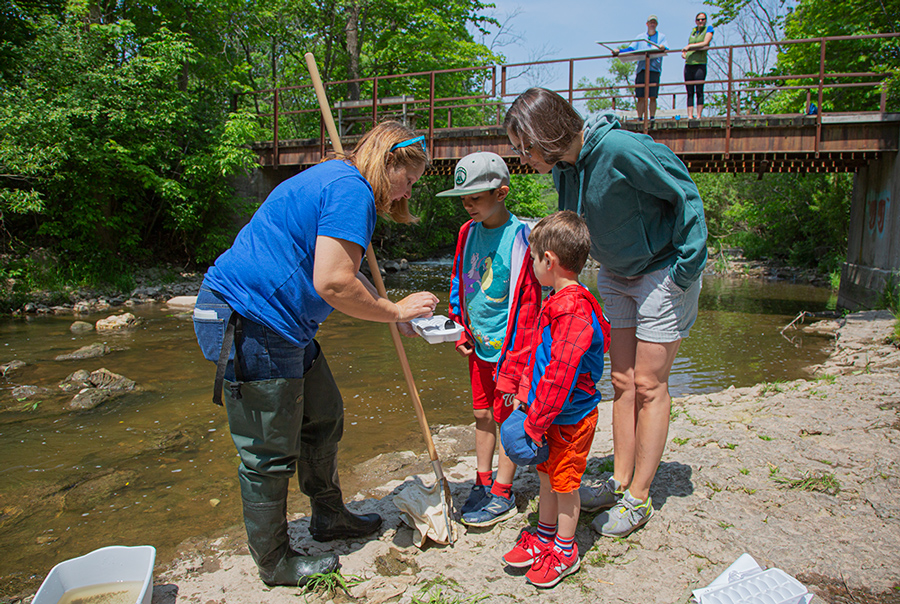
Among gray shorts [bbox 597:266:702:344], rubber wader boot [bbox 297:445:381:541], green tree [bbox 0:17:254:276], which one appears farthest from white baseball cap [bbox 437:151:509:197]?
green tree [bbox 0:17:254:276]

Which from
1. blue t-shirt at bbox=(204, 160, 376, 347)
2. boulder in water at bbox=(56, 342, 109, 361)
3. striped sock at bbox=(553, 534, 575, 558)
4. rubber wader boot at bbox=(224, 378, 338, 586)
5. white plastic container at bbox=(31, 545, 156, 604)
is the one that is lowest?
boulder in water at bbox=(56, 342, 109, 361)

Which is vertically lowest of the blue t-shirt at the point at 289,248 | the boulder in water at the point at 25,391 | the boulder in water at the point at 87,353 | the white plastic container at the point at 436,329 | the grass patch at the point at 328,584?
the boulder in water at the point at 87,353

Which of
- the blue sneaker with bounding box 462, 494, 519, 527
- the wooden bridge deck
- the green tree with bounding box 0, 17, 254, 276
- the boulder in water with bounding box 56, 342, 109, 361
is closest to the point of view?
the blue sneaker with bounding box 462, 494, 519, 527

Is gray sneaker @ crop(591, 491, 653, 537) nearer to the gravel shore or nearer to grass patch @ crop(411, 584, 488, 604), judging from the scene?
the gravel shore

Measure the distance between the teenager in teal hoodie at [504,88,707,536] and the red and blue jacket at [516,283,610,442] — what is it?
0.34m

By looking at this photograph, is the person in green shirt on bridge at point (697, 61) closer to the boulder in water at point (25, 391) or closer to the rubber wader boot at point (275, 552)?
the rubber wader boot at point (275, 552)

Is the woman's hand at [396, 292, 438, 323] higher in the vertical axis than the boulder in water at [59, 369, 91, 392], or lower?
higher

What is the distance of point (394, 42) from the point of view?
2109 centimetres

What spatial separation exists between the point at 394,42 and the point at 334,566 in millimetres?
21547

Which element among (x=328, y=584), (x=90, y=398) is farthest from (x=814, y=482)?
(x=90, y=398)

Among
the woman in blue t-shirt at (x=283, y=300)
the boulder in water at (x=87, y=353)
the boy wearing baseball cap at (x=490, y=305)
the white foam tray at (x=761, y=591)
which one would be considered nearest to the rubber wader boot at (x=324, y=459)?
the woman in blue t-shirt at (x=283, y=300)

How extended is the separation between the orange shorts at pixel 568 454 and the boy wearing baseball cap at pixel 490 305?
31 centimetres

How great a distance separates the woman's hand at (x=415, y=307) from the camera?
8.25 ft

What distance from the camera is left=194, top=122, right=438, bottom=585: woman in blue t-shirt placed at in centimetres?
218
